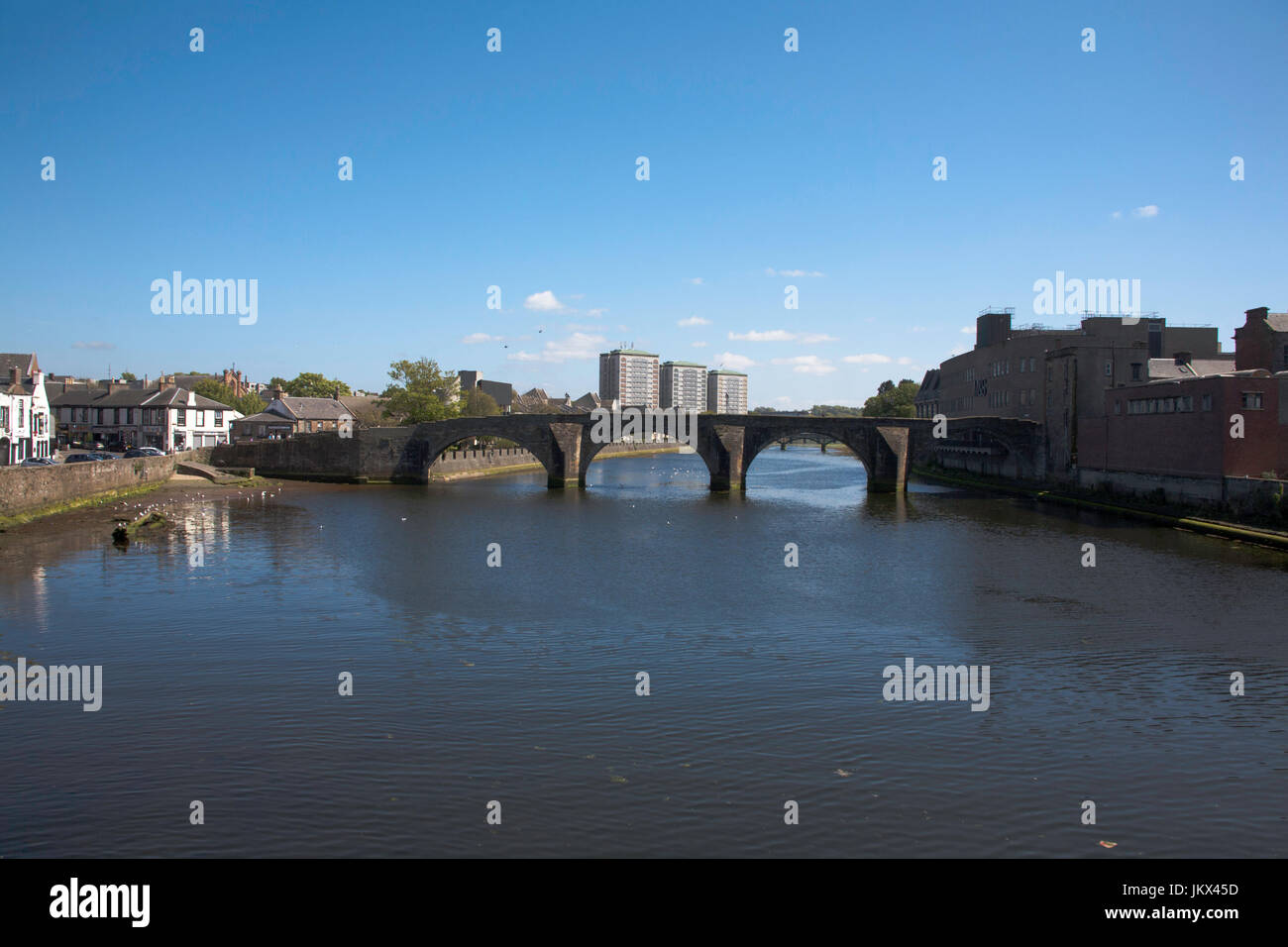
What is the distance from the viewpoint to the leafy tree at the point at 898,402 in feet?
474

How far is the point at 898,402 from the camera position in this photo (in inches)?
5950

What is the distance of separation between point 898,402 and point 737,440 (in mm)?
79848

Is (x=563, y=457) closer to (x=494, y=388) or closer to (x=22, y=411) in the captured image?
(x=22, y=411)

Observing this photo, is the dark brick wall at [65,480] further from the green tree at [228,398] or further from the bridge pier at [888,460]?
the green tree at [228,398]

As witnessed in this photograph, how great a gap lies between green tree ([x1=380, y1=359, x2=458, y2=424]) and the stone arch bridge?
15290mm

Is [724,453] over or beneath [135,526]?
over

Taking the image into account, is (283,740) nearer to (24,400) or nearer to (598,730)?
(598,730)

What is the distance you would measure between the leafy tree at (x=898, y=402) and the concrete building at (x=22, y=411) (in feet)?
373

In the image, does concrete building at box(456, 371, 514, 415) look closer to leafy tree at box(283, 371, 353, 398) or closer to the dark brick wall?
leafy tree at box(283, 371, 353, 398)

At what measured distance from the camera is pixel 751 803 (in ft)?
45.8

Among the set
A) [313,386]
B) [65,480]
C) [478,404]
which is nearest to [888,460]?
[478,404]

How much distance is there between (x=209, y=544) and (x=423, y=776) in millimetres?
32571
